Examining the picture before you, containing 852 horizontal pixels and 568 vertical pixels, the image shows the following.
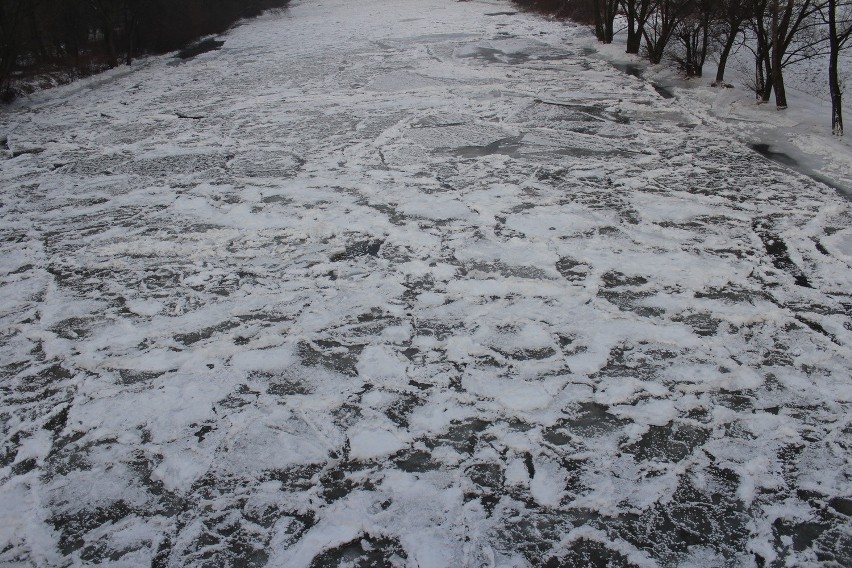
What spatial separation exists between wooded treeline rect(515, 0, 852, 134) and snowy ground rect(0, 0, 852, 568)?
1631 millimetres

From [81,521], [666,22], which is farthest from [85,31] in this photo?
[81,521]

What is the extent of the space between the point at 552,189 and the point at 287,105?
5500mm

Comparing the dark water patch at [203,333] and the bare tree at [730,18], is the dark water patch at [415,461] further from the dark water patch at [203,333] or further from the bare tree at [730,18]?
the bare tree at [730,18]

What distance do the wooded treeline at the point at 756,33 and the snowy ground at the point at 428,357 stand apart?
1.63m

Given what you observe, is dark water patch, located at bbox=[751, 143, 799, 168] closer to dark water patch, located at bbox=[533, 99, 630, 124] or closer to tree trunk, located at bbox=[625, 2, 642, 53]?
dark water patch, located at bbox=[533, 99, 630, 124]

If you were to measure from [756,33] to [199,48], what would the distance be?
54.3ft

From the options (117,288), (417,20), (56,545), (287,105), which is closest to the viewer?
(56,545)

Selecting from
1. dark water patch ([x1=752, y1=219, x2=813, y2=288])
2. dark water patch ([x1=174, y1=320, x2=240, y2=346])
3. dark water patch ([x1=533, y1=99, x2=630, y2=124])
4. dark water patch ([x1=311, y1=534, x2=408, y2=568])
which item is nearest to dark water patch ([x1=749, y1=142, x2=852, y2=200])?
dark water patch ([x1=752, y1=219, x2=813, y2=288])

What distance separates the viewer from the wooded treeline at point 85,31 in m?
11.1

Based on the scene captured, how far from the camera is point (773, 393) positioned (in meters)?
2.84

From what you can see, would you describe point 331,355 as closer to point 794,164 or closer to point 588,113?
point 794,164

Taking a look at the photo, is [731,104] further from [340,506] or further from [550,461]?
[340,506]

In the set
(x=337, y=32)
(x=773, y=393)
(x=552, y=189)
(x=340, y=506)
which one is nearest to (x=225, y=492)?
(x=340, y=506)

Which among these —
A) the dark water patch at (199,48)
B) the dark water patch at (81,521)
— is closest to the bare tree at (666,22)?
the dark water patch at (81,521)
